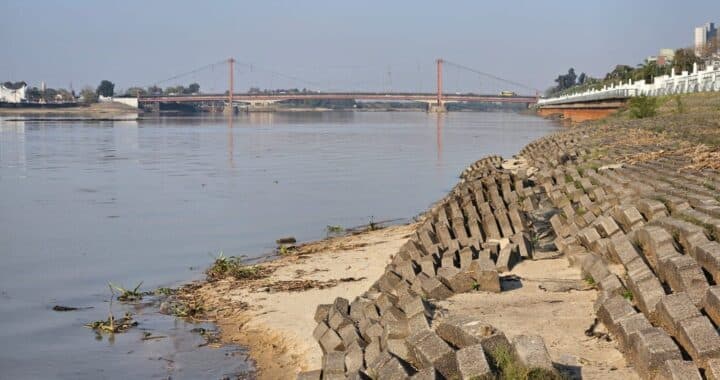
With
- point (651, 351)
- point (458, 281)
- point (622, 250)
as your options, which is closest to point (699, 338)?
point (651, 351)

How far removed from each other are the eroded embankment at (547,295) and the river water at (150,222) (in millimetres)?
1276

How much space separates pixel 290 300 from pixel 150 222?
10.3 metres

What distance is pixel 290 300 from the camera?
11.5 metres

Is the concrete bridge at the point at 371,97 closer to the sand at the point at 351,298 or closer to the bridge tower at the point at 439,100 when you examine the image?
the bridge tower at the point at 439,100

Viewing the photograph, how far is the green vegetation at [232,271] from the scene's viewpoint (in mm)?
13578

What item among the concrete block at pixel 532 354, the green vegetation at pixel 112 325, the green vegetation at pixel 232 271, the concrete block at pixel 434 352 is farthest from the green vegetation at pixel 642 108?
the concrete block at pixel 532 354

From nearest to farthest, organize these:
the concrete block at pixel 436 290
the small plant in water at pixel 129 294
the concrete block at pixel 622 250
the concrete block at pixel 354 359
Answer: the concrete block at pixel 354 359
the concrete block at pixel 622 250
the concrete block at pixel 436 290
the small plant in water at pixel 129 294

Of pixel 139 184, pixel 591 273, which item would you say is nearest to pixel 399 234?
pixel 591 273

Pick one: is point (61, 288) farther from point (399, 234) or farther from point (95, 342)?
point (399, 234)

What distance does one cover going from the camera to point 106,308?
12.2 metres

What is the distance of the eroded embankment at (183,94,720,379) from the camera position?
583 cm

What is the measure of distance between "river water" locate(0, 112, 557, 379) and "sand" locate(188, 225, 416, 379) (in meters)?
0.35

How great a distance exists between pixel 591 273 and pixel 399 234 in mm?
8668

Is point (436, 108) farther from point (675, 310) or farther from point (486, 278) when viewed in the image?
point (675, 310)
